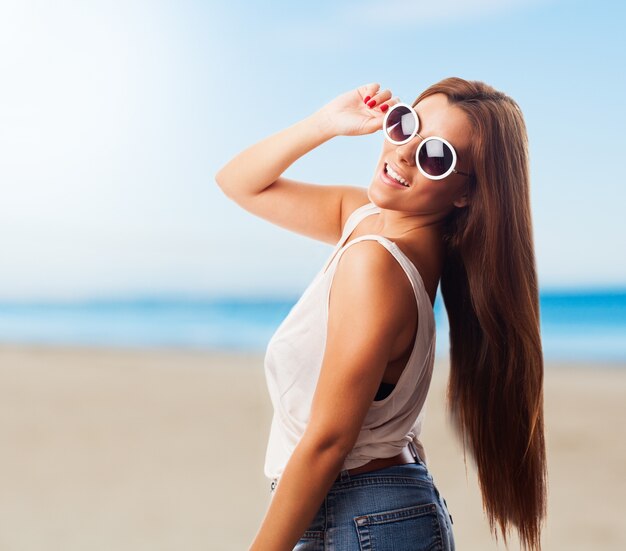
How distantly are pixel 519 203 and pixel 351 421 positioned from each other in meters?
0.43

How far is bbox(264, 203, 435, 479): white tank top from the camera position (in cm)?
132

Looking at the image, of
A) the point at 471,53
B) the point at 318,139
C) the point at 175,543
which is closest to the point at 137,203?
the point at 471,53

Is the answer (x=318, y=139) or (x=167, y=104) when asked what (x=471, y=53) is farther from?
(x=318, y=139)

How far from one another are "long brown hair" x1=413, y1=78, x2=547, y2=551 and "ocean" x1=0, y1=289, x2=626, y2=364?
9.63 m

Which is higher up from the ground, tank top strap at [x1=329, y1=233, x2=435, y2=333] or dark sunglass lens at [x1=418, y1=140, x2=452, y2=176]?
dark sunglass lens at [x1=418, y1=140, x2=452, y2=176]

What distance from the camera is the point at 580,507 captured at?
5.11 m

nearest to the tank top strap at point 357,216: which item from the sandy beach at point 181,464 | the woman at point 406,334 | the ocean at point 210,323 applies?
the woman at point 406,334

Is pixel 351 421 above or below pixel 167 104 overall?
below

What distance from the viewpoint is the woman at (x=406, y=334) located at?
4.06 ft

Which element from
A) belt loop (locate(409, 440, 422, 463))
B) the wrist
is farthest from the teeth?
belt loop (locate(409, 440, 422, 463))

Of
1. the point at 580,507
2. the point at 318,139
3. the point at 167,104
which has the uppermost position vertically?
the point at 167,104

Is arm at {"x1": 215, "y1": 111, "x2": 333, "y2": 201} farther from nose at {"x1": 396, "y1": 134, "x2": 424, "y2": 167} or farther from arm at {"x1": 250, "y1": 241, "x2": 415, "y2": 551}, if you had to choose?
arm at {"x1": 250, "y1": 241, "x2": 415, "y2": 551}

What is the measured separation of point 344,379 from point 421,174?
0.35 metres

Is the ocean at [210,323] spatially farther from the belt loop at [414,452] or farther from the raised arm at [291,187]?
the belt loop at [414,452]
